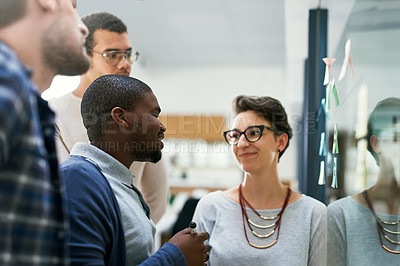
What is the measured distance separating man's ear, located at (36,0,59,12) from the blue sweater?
0.38 meters

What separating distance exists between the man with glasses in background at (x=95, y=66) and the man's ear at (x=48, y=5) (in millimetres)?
465

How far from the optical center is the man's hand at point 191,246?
1063 mm

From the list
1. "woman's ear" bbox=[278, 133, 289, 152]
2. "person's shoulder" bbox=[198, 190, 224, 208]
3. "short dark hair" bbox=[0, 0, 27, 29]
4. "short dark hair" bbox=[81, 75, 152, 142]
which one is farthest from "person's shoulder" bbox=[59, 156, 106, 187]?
"woman's ear" bbox=[278, 133, 289, 152]

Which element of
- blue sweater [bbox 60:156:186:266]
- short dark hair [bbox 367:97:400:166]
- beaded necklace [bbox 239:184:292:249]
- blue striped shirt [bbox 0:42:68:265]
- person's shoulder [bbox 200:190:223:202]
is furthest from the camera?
person's shoulder [bbox 200:190:223:202]

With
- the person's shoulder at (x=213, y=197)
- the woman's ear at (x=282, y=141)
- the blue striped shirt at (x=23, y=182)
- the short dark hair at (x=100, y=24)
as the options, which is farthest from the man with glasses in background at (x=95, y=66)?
the blue striped shirt at (x=23, y=182)

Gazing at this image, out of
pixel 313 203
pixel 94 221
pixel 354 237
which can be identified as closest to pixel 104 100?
pixel 94 221

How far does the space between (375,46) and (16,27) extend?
3.52 feet

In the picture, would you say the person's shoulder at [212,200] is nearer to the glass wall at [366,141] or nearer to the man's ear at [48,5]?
the glass wall at [366,141]

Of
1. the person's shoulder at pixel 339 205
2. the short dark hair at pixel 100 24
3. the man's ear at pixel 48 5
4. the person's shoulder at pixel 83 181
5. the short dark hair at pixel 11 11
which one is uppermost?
the short dark hair at pixel 100 24

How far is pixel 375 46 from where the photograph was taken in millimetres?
1285

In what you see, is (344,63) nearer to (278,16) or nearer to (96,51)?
(96,51)

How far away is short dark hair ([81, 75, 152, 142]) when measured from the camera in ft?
3.69

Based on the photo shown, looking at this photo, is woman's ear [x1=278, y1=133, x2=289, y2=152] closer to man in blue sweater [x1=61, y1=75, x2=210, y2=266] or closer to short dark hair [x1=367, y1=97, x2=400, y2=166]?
short dark hair [x1=367, y1=97, x2=400, y2=166]

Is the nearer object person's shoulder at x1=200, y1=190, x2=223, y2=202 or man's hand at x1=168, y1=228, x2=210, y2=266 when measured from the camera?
man's hand at x1=168, y1=228, x2=210, y2=266
